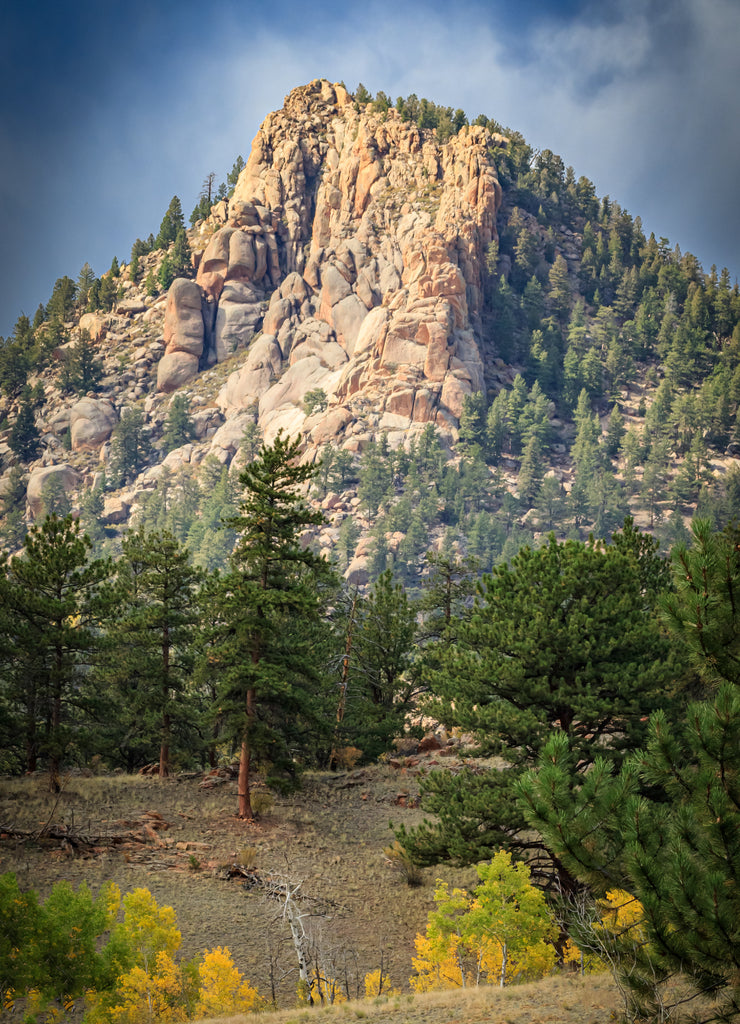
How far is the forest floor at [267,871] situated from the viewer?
33.1 ft

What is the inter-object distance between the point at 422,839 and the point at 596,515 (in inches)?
4226

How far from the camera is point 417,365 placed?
138m

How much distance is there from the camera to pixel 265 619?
21.8 metres

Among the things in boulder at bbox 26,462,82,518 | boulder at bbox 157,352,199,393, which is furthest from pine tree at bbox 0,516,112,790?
boulder at bbox 157,352,199,393

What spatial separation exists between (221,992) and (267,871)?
5.82 metres

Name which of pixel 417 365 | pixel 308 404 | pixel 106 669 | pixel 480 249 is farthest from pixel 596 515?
pixel 106 669

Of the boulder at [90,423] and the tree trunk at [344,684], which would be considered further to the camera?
the boulder at [90,423]

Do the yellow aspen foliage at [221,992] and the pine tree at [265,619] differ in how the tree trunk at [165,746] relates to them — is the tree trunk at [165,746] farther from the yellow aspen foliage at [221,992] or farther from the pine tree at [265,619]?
the yellow aspen foliage at [221,992]

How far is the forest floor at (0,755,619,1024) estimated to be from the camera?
397 inches

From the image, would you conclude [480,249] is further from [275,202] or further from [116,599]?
[116,599]

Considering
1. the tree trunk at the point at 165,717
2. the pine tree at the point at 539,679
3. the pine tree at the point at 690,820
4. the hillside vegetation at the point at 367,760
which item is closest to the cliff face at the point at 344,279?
the hillside vegetation at the point at 367,760

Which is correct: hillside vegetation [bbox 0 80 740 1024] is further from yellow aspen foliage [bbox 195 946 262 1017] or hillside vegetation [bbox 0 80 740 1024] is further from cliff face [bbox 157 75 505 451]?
cliff face [bbox 157 75 505 451]

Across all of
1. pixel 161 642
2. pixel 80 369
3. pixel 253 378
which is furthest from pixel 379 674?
pixel 80 369

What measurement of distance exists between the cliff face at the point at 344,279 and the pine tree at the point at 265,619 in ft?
355
